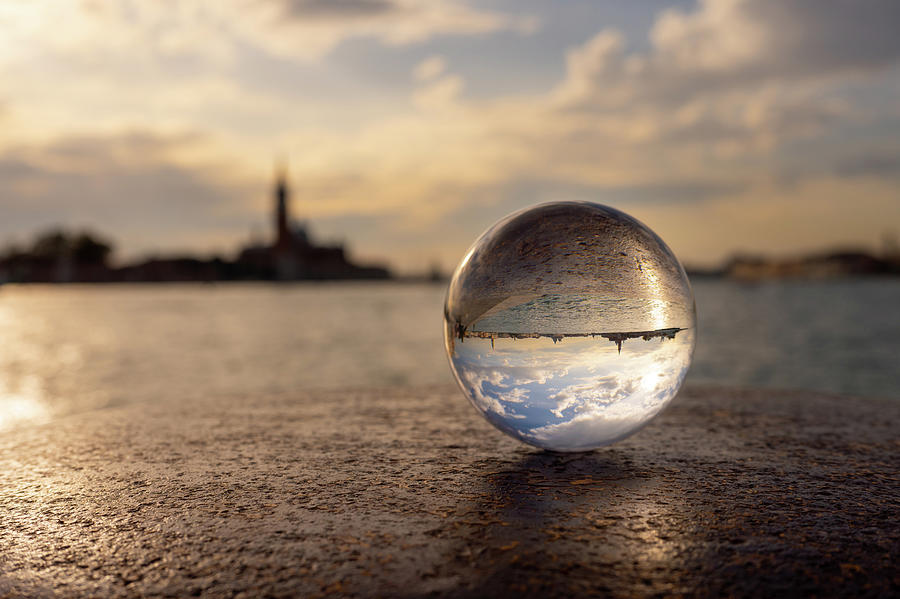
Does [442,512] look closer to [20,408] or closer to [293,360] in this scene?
[20,408]

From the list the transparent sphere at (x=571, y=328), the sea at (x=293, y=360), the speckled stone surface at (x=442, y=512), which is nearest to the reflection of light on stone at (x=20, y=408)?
the sea at (x=293, y=360)

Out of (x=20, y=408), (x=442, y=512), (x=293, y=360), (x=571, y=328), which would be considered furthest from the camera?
(x=293, y=360)

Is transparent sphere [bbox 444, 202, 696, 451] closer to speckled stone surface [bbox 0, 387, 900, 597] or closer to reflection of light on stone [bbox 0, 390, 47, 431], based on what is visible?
speckled stone surface [bbox 0, 387, 900, 597]

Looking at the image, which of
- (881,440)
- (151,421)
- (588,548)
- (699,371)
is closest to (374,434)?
(151,421)

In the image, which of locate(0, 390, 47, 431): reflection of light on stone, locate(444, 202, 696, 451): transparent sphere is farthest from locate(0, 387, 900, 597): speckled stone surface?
locate(0, 390, 47, 431): reflection of light on stone

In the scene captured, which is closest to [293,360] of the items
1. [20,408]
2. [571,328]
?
[20,408]

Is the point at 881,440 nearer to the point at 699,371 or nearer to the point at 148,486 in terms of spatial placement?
the point at 148,486
